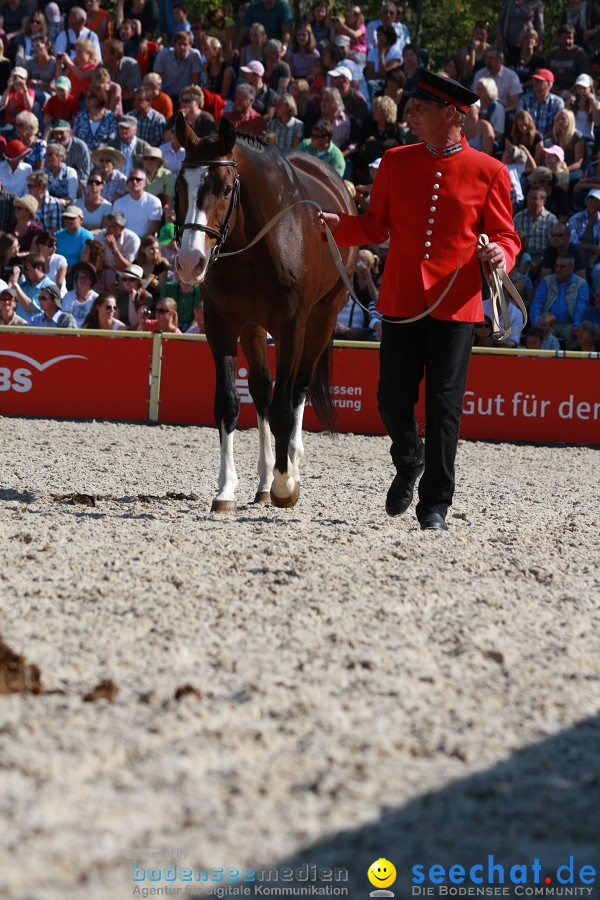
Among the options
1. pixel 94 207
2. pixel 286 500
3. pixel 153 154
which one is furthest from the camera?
pixel 153 154

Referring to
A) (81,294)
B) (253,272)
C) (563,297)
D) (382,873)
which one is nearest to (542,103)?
(563,297)

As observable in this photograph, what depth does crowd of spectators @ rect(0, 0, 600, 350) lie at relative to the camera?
518 inches

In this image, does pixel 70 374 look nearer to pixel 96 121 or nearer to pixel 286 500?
pixel 96 121

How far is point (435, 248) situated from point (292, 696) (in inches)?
126

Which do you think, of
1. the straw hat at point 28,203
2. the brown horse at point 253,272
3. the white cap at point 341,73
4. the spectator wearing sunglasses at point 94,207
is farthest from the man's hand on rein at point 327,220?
the white cap at point 341,73

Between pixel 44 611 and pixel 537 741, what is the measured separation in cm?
193

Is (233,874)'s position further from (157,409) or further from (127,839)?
(157,409)

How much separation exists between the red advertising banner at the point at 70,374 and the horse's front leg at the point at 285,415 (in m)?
5.13

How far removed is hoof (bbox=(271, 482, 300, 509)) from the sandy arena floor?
0.82 feet

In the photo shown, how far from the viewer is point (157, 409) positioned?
39.7 feet

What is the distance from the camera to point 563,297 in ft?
42.8

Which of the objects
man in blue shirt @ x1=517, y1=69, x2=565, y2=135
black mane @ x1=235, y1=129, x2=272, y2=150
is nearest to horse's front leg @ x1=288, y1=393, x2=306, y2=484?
black mane @ x1=235, y1=129, x2=272, y2=150

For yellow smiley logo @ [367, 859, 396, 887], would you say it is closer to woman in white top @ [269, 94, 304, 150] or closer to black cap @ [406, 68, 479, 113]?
black cap @ [406, 68, 479, 113]

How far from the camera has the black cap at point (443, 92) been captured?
5.96 meters
